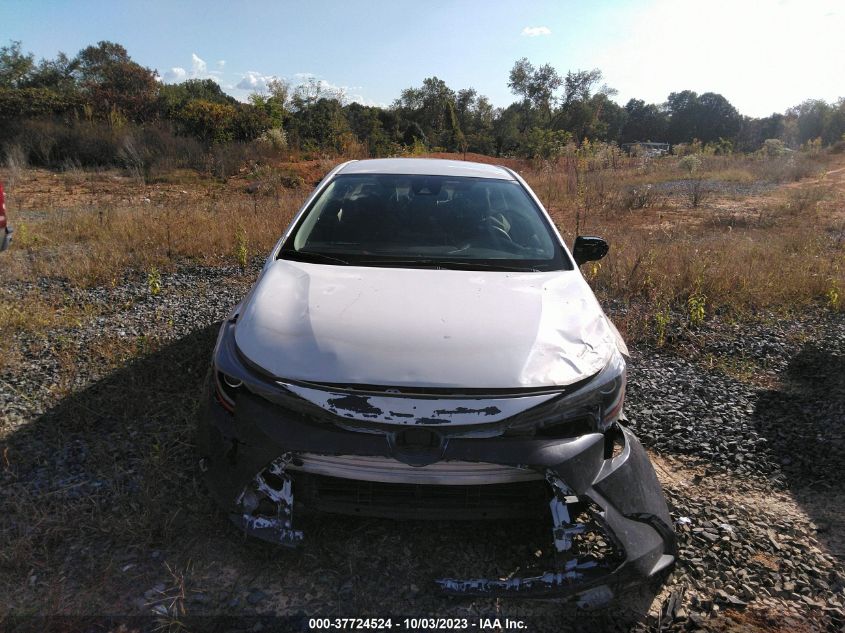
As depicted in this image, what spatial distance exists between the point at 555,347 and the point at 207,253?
5757mm

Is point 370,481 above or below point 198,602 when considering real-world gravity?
above

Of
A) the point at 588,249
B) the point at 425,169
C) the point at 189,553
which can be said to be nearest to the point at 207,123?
the point at 425,169

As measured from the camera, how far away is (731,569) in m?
2.19

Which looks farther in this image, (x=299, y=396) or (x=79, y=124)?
(x=79, y=124)

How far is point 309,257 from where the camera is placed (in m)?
2.75

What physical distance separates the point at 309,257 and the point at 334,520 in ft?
4.28

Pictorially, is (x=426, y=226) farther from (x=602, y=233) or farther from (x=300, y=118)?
(x=300, y=118)

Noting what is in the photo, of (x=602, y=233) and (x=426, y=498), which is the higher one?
(x=602, y=233)

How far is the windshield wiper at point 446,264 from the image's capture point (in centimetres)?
267

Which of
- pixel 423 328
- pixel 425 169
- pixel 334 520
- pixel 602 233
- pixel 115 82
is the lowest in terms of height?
pixel 334 520

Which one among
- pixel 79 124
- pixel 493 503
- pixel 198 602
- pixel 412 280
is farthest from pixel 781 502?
pixel 79 124

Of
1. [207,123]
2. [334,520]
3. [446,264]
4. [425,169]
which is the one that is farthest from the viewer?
[207,123]

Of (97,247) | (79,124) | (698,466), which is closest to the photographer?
(698,466)

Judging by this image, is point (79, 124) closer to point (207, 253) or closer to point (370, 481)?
point (207, 253)
